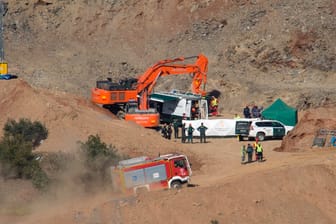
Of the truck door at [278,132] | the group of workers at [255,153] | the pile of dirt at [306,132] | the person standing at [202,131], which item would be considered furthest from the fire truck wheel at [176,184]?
the truck door at [278,132]

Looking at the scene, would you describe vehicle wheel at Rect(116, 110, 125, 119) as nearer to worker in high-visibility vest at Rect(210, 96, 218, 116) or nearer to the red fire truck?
worker in high-visibility vest at Rect(210, 96, 218, 116)

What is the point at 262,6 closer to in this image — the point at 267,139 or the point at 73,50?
the point at 73,50

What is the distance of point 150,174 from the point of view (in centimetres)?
3322

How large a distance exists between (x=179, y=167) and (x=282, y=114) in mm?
17390

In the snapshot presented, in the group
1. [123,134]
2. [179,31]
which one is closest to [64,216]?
[123,134]

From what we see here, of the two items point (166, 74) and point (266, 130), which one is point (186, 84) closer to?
point (166, 74)

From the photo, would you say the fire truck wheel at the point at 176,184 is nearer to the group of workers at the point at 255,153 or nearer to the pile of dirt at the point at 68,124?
the group of workers at the point at 255,153

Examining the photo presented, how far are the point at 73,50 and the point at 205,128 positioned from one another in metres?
21.7

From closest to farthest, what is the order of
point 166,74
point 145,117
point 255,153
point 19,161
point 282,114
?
point 19,161
point 255,153
point 145,117
point 282,114
point 166,74

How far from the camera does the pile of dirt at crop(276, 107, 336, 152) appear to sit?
4262 centimetres

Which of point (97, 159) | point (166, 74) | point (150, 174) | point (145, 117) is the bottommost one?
point (150, 174)

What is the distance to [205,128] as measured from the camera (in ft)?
157

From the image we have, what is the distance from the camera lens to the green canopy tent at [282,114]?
1953 inches

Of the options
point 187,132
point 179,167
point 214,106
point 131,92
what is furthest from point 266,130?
point 179,167
